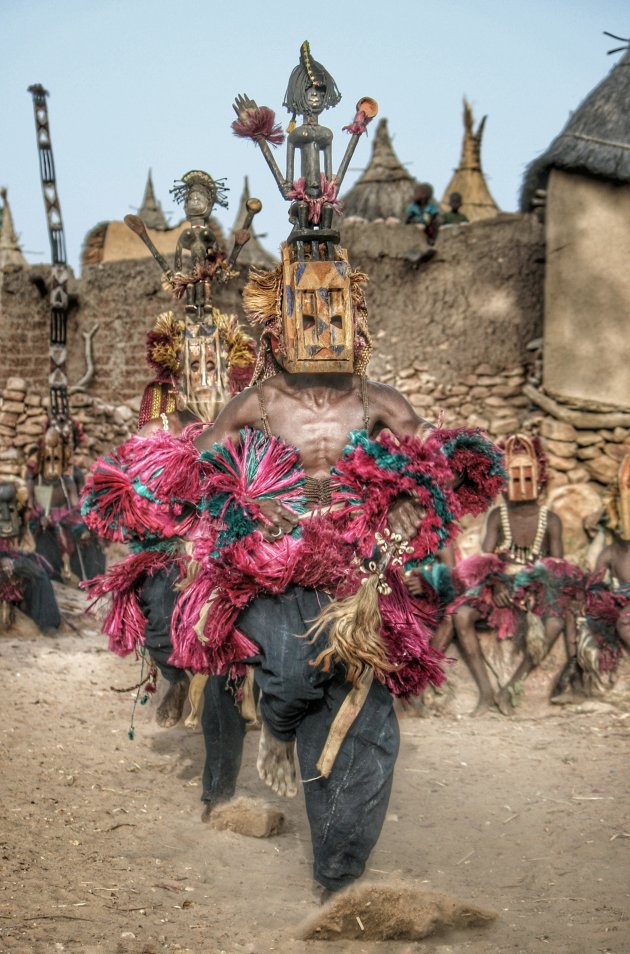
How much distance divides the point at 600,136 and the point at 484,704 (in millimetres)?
7659

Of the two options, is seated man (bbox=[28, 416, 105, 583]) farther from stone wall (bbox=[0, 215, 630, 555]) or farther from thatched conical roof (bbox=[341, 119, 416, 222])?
thatched conical roof (bbox=[341, 119, 416, 222])

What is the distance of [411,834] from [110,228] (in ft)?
53.5

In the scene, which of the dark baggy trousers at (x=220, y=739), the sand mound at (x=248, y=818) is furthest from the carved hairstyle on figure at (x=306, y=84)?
the sand mound at (x=248, y=818)

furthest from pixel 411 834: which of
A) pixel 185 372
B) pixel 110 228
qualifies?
pixel 110 228

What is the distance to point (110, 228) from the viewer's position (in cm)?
1945

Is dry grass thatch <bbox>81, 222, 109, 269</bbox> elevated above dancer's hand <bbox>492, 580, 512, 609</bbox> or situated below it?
above

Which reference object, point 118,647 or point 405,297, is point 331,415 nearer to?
point 118,647

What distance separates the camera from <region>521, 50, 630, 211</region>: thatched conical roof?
12.1 meters

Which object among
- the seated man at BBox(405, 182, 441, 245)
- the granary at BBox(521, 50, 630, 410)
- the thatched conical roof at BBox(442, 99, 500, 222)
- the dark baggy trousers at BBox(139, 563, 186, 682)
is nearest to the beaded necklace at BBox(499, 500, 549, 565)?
the dark baggy trousers at BBox(139, 563, 186, 682)

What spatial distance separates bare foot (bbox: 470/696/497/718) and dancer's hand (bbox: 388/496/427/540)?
366 cm

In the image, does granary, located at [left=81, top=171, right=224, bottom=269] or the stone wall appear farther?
granary, located at [left=81, top=171, right=224, bottom=269]

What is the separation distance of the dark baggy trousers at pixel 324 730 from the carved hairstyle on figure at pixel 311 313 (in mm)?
886

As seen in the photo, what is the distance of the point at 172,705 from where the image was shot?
586cm

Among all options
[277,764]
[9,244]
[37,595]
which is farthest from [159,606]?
[9,244]
